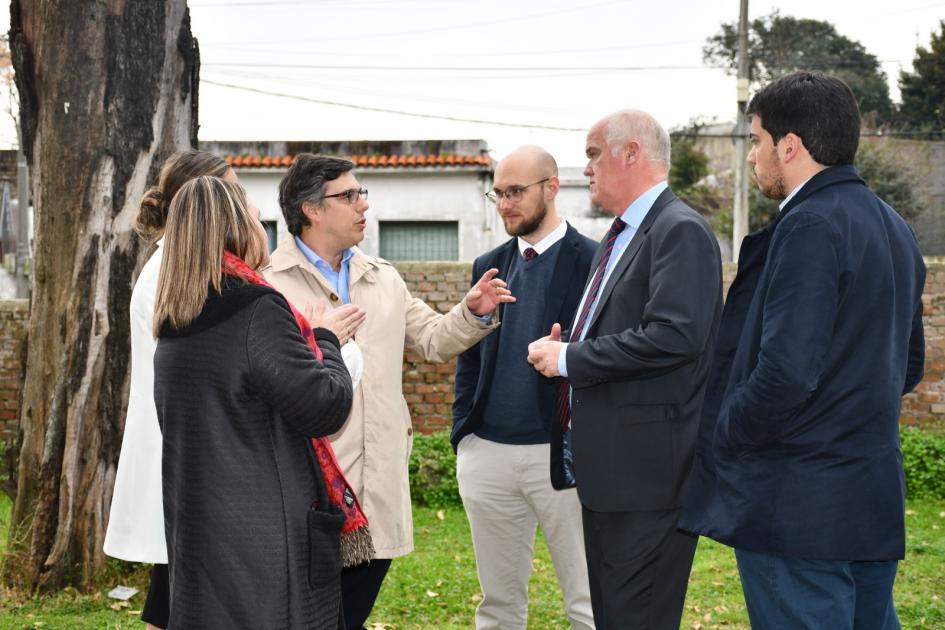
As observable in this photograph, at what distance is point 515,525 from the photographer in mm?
4582

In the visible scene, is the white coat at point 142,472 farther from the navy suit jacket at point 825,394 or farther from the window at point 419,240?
the window at point 419,240

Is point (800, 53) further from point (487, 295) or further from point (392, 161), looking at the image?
point (487, 295)

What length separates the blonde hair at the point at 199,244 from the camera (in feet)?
9.42

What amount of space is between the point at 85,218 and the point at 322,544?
3256mm

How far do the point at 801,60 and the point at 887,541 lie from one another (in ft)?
125

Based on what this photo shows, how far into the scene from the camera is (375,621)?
5660 millimetres

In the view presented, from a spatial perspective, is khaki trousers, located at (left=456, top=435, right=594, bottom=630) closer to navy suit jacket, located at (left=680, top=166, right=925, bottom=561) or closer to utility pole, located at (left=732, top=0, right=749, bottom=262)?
navy suit jacket, located at (left=680, top=166, right=925, bottom=561)

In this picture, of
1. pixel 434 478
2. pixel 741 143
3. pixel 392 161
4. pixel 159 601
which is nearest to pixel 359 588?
pixel 159 601

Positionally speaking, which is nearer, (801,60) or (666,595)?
(666,595)

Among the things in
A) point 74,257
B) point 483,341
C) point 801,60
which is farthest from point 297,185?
point 801,60

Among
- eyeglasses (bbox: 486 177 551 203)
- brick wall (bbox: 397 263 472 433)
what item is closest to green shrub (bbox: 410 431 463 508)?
brick wall (bbox: 397 263 472 433)

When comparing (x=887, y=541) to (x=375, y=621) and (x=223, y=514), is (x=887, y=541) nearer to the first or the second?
(x=223, y=514)

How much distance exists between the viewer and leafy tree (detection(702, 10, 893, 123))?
119 ft

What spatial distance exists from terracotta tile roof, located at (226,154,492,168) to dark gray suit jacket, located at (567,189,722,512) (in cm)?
1890
